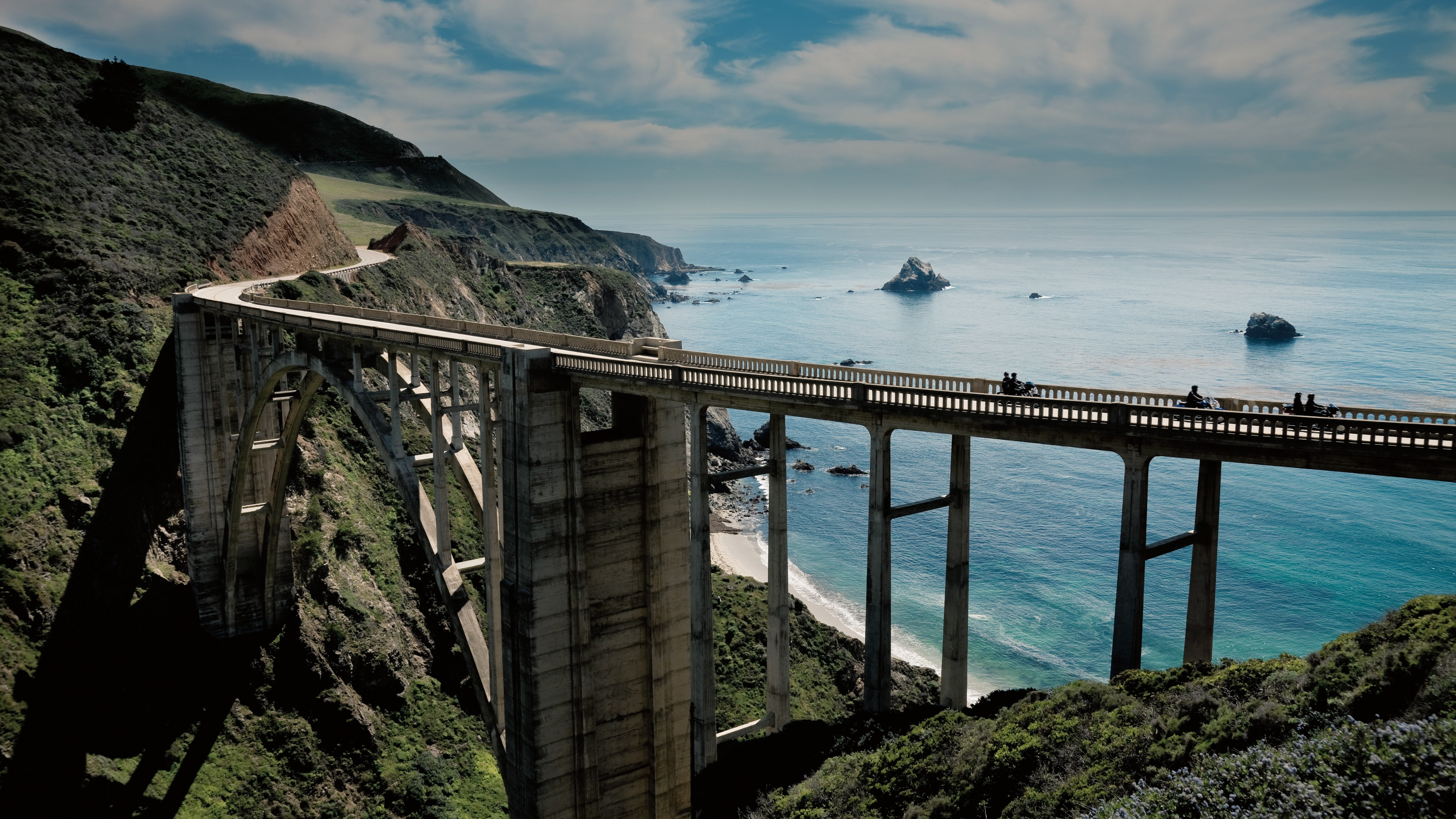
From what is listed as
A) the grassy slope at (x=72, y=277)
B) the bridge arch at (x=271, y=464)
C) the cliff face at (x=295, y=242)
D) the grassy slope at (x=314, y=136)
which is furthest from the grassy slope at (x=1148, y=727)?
the grassy slope at (x=314, y=136)

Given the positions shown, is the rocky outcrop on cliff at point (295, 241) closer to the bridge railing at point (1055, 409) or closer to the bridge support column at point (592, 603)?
the bridge support column at point (592, 603)

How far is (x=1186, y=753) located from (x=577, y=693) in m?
15.9

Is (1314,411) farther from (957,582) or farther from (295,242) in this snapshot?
(295,242)

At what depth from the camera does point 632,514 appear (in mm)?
25750

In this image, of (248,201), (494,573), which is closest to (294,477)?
(494,573)

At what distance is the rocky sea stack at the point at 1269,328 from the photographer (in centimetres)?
12219

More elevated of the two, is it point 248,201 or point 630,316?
point 248,201

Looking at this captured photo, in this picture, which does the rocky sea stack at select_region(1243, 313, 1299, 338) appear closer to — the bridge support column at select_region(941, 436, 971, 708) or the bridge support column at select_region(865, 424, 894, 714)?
the bridge support column at select_region(941, 436, 971, 708)

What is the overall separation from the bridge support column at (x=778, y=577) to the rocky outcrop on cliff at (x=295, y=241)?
45202 millimetres

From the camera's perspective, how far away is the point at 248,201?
61.6 m

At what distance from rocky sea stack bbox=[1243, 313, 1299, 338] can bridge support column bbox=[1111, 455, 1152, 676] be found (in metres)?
125

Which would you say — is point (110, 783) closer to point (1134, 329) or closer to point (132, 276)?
point (132, 276)

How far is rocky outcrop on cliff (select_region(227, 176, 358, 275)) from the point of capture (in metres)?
57.1

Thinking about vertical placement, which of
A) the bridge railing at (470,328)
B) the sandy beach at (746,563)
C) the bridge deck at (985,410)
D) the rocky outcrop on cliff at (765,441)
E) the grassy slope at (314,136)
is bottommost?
the sandy beach at (746,563)
